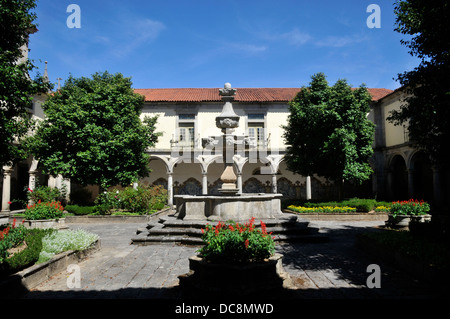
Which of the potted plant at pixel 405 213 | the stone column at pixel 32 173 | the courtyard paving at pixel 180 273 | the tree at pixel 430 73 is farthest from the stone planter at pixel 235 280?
→ the stone column at pixel 32 173

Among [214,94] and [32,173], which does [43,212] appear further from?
[214,94]

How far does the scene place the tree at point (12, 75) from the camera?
8919mm

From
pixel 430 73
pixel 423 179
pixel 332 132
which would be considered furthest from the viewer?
pixel 423 179

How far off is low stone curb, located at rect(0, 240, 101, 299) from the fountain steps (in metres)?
2.22

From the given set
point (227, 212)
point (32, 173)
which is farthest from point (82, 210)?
point (227, 212)

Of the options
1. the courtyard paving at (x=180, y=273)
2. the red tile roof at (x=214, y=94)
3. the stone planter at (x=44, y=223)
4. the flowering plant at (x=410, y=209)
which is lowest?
the courtyard paving at (x=180, y=273)

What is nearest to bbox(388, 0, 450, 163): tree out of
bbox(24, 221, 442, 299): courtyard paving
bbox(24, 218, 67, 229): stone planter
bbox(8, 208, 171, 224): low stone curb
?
bbox(24, 221, 442, 299): courtyard paving

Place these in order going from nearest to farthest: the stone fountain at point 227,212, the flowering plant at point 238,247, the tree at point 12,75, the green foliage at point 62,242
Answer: the flowering plant at point 238,247, the green foliage at point 62,242, the stone fountain at point 227,212, the tree at point 12,75

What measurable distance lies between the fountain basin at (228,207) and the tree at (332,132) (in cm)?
850

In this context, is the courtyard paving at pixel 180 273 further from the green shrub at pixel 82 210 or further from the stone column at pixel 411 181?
the stone column at pixel 411 181

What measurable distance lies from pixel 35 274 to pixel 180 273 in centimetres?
253

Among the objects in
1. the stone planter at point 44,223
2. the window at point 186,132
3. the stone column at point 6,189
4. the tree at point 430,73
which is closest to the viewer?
the tree at point 430,73

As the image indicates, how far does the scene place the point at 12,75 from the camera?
8789 millimetres
